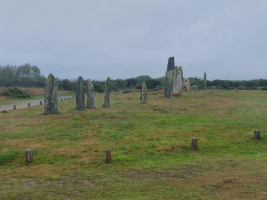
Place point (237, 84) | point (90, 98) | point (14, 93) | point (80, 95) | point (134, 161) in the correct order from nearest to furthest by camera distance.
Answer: point (134, 161) < point (80, 95) < point (90, 98) < point (14, 93) < point (237, 84)

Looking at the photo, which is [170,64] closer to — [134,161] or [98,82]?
[98,82]

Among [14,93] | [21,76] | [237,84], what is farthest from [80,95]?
[21,76]

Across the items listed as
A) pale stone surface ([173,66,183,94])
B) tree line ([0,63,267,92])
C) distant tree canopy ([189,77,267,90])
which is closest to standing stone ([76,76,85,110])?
pale stone surface ([173,66,183,94])

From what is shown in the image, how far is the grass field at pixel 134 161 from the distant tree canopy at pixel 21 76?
70396 millimetres

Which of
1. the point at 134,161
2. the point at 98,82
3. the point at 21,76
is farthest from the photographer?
the point at 21,76

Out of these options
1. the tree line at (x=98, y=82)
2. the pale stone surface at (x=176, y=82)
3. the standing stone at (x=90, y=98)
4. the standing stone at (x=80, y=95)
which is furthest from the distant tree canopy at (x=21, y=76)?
the standing stone at (x=80, y=95)

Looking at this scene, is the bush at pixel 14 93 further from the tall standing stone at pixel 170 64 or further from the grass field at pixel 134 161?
the grass field at pixel 134 161

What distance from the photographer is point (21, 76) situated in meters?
89.6

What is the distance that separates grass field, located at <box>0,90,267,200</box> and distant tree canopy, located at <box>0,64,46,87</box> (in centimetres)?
7040

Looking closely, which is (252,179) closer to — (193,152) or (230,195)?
Answer: (230,195)

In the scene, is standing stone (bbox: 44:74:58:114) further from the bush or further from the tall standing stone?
the tall standing stone

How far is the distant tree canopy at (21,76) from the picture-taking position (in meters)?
85.2

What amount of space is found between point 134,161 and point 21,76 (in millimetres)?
86640

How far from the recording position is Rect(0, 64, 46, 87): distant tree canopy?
280 ft
